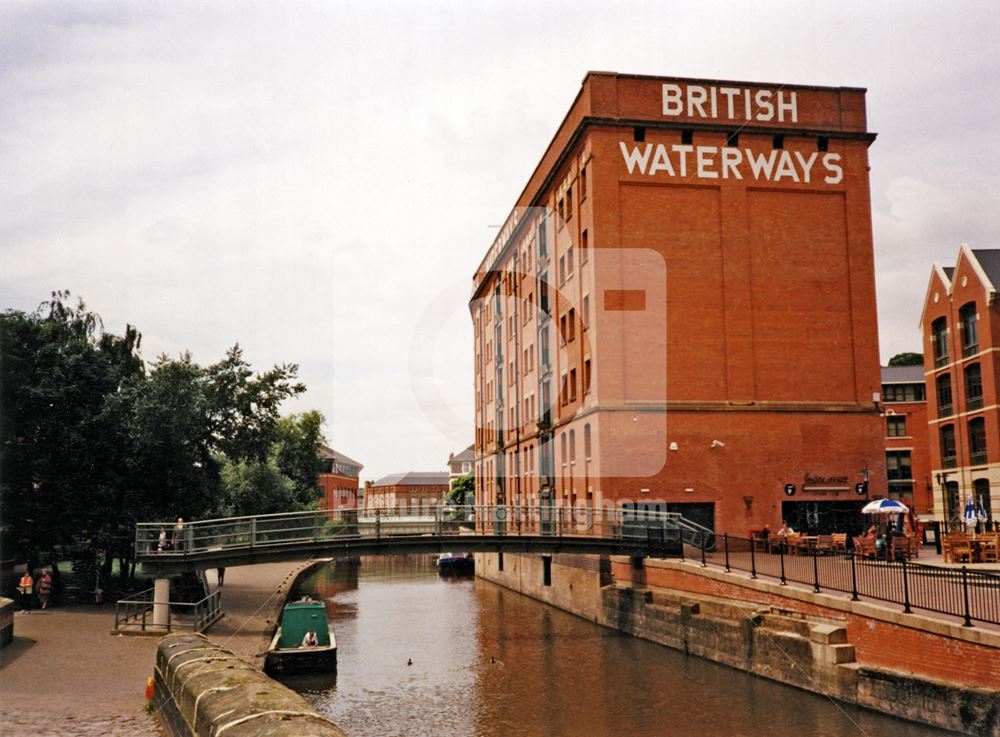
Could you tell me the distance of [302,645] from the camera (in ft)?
85.6

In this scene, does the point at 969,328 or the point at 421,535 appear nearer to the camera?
the point at 421,535

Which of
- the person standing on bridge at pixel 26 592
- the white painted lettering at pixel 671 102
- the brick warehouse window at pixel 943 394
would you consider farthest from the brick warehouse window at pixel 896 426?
the person standing on bridge at pixel 26 592

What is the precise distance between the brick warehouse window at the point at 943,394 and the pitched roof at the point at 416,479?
12512 centimetres

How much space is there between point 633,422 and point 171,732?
84.4ft

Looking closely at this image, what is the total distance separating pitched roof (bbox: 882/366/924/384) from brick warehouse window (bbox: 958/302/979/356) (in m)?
19.3

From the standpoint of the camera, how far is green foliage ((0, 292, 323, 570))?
33781mm

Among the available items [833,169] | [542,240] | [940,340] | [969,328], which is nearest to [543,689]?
[833,169]

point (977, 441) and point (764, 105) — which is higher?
point (764, 105)

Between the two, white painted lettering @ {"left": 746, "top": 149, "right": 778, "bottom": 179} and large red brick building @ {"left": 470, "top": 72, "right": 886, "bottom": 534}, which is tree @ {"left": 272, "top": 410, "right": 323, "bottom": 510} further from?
white painted lettering @ {"left": 746, "top": 149, "right": 778, "bottom": 179}

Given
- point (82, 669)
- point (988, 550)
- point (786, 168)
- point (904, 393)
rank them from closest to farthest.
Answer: point (82, 669) < point (988, 550) < point (786, 168) < point (904, 393)

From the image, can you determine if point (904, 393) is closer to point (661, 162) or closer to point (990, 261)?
point (990, 261)

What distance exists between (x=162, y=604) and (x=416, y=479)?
508 feet

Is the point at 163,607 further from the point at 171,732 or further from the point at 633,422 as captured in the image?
the point at 633,422

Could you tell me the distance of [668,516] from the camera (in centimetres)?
3459
